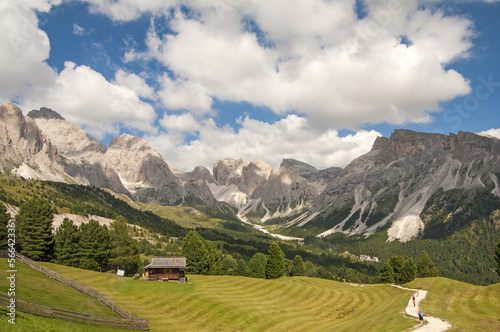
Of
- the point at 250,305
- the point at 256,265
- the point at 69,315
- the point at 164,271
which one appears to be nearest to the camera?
the point at 69,315

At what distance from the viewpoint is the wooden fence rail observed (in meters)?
31.1

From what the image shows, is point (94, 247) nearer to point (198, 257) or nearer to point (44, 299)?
point (198, 257)

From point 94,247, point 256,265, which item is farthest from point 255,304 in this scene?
point 256,265

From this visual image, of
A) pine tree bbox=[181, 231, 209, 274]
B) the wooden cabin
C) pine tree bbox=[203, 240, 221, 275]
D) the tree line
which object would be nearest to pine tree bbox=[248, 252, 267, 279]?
pine tree bbox=[203, 240, 221, 275]

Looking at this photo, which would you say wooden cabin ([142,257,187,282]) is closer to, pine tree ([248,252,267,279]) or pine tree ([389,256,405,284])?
pine tree ([248,252,267,279])

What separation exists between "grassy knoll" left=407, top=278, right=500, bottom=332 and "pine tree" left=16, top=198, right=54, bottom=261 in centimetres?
8601

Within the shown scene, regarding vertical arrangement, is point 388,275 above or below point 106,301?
below

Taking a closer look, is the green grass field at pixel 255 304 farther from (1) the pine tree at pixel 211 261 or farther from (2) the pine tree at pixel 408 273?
(2) the pine tree at pixel 408 273

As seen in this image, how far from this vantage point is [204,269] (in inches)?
3920

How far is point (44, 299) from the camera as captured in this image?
39938 mm

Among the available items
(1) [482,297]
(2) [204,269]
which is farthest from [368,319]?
(2) [204,269]

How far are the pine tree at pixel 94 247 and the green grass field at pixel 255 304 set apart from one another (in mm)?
14366

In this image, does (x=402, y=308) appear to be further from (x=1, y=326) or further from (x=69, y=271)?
(x=69, y=271)

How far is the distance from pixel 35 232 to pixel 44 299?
49768 mm
